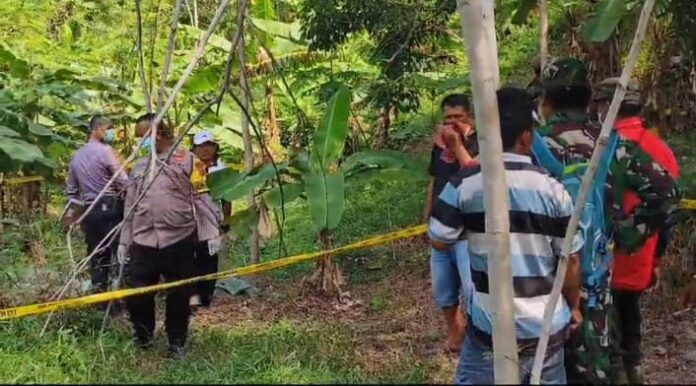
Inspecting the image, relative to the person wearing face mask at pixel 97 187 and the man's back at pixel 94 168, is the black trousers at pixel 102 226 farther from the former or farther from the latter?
the man's back at pixel 94 168

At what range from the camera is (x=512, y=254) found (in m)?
3.19

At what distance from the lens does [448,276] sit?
420 centimetres

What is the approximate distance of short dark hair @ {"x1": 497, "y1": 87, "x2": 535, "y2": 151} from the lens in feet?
10.6

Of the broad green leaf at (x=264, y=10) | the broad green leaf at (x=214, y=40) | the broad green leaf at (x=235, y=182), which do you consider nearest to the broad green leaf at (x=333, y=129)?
the broad green leaf at (x=235, y=182)

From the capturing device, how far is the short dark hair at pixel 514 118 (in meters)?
3.24

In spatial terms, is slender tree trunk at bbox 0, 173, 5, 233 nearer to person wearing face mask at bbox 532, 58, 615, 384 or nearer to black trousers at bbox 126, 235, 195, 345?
black trousers at bbox 126, 235, 195, 345

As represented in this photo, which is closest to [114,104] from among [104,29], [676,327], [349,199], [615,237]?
[349,199]

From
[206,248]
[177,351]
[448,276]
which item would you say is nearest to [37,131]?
[206,248]

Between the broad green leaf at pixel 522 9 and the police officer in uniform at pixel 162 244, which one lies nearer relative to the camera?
the police officer in uniform at pixel 162 244

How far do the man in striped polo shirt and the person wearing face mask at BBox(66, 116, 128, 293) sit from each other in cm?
427

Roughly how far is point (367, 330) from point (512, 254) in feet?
11.0

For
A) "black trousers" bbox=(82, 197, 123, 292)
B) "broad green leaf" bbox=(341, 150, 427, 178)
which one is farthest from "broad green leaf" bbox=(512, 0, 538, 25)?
"black trousers" bbox=(82, 197, 123, 292)

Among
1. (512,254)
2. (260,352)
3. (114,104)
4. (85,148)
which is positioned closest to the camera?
(512,254)

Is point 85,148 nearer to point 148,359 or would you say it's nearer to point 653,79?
point 148,359
